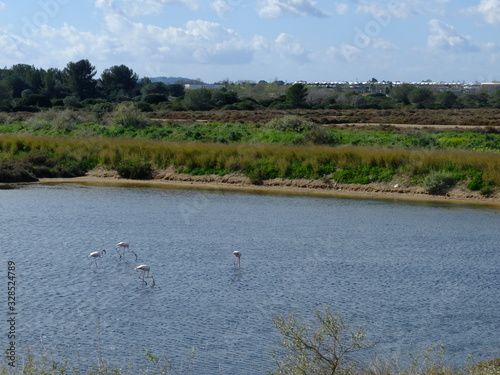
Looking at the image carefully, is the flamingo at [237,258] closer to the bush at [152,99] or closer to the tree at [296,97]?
the tree at [296,97]

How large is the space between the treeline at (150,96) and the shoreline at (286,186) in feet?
130

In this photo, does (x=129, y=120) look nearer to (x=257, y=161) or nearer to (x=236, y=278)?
(x=257, y=161)

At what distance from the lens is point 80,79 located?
4144 inches

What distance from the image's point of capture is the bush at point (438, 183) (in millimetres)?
31844

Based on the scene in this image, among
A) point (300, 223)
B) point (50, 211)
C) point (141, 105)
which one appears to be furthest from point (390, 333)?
point (141, 105)

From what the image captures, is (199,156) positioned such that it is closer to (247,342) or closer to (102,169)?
(102,169)

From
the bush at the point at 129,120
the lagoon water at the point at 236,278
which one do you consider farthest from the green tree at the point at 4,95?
the lagoon water at the point at 236,278

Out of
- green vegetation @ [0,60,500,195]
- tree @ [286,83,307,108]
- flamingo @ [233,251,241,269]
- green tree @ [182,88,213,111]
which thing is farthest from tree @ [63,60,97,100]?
flamingo @ [233,251,241,269]

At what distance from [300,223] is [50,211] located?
850 centimetres

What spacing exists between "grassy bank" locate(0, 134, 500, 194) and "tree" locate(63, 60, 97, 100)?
6396cm

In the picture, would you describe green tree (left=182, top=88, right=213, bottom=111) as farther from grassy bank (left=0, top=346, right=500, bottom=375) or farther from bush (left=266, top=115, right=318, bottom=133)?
grassy bank (left=0, top=346, right=500, bottom=375)

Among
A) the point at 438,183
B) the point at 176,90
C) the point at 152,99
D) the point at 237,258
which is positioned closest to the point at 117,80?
the point at 176,90

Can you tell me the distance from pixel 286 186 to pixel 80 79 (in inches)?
3006

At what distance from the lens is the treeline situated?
88.4 m
